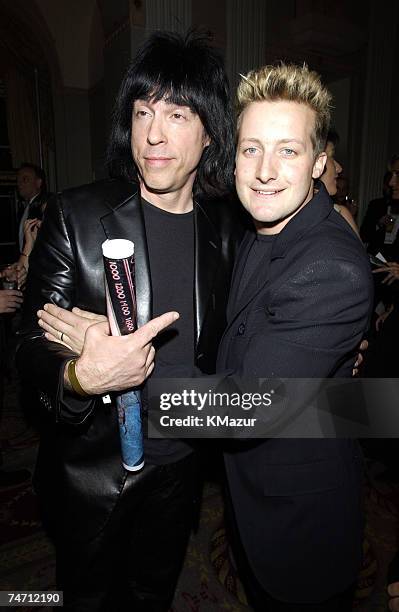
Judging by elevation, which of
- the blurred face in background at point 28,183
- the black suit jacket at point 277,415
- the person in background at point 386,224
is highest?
the blurred face in background at point 28,183

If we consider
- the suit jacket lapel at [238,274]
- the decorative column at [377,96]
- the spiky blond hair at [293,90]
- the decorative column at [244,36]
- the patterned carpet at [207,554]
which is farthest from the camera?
the decorative column at [377,96]

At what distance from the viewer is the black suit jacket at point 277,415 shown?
1177 millimetres

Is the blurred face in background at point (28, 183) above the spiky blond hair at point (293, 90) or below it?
above

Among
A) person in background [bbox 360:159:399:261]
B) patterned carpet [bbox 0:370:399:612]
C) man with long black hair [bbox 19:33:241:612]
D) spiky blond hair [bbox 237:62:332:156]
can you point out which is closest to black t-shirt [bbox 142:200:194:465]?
man with long black hair [bbox 19:33:241:612]

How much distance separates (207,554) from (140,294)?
1.85 m

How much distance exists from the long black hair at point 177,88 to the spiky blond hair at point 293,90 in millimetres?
324

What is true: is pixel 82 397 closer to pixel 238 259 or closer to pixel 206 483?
pixel 238 259

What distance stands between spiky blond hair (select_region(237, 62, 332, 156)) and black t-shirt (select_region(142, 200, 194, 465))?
545mm

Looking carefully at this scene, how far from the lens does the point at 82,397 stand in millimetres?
1278

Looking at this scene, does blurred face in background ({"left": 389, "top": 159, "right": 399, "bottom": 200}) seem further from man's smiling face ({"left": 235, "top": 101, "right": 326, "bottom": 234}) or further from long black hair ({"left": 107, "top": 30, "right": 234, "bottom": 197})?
man's smiling face ({"left": 235, "top": 101, "right": 326, "bottom": 234})

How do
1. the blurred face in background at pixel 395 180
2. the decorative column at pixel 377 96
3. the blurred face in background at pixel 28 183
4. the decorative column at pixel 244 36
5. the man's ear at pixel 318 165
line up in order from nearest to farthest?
the man's ear at pixel 318 165
the blurred face in background at pixel 395 180
the decorative column at pixel 244 36
the blurred face in background at pixel 28 183
the decorative column at pixel 377 96

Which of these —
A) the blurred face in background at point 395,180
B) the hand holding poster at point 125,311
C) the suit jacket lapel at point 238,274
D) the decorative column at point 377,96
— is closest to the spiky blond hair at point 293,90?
the suit jacket lapel at point 238,274

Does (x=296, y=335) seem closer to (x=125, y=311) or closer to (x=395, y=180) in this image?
(x=125, y=311)

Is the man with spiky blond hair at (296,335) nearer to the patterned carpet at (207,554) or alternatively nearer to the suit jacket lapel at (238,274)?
the suit jacket lapel at (238,274)
